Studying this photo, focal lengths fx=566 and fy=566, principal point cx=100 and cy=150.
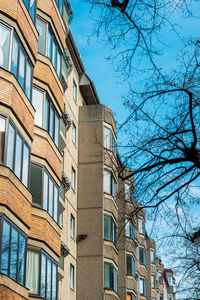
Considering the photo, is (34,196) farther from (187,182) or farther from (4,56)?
(187,182)

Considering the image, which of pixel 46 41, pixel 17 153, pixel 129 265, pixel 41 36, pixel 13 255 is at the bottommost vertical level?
pixel 13 255

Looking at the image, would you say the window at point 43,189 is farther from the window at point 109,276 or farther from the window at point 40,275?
the window at point 109,276

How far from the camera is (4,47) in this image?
1683cm

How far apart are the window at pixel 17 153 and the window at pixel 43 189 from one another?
1876 mm

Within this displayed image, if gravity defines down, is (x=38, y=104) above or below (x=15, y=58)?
above

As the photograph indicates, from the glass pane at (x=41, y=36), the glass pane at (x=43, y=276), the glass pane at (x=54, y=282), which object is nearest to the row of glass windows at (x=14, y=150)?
the glass pane at (x=43, y=276)

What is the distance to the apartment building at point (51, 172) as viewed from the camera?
16078 mm

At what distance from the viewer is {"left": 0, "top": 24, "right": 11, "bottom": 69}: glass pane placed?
661 inches

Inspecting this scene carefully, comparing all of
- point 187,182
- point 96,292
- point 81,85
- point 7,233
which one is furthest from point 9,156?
point 81,85

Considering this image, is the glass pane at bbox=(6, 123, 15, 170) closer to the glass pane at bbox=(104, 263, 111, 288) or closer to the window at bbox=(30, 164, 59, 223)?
the window at bbox=(30, 164, 59, 223)

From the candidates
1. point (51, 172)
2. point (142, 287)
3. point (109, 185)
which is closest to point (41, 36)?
point (51, 172)

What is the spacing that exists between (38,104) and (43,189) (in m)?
3.29

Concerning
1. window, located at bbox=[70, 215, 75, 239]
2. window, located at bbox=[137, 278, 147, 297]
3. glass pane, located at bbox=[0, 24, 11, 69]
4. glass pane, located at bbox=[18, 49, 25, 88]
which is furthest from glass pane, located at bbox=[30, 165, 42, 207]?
window, located at bbox=[137, 278, 147, 297]

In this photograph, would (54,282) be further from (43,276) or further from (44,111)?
(44,111)
